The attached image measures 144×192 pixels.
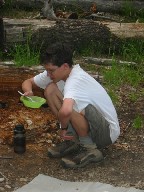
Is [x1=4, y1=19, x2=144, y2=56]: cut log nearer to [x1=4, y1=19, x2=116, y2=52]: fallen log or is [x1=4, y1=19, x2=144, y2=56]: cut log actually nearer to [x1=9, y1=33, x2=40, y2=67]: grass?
[x1=4, y1=19, x2=116, y2=52]: fallen log

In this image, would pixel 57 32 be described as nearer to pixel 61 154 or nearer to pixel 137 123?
pixel 137 123

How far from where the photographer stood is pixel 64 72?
15.9 feet

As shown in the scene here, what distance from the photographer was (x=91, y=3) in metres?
11.5

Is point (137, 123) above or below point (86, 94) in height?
below

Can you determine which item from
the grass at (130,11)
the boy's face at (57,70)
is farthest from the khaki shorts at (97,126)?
the grass at (130,11)

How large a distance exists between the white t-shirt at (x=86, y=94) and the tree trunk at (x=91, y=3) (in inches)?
264

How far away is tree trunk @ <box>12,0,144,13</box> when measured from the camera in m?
11.4

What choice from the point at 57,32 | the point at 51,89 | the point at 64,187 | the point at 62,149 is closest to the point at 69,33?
the point at 57,32

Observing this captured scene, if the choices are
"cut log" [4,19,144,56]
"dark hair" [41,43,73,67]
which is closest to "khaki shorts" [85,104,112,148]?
"dark hair" [41,43,73,67]

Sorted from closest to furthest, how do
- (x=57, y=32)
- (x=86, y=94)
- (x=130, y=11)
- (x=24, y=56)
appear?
(x=86, y=94)
(x=24, y=56)
(x=57, y=32)
(x=130, y=11)

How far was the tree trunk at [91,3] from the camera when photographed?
11.4 metres

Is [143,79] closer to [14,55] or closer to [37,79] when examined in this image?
[14,55]

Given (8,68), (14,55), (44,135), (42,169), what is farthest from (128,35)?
(42,169)

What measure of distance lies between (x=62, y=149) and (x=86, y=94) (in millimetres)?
713
